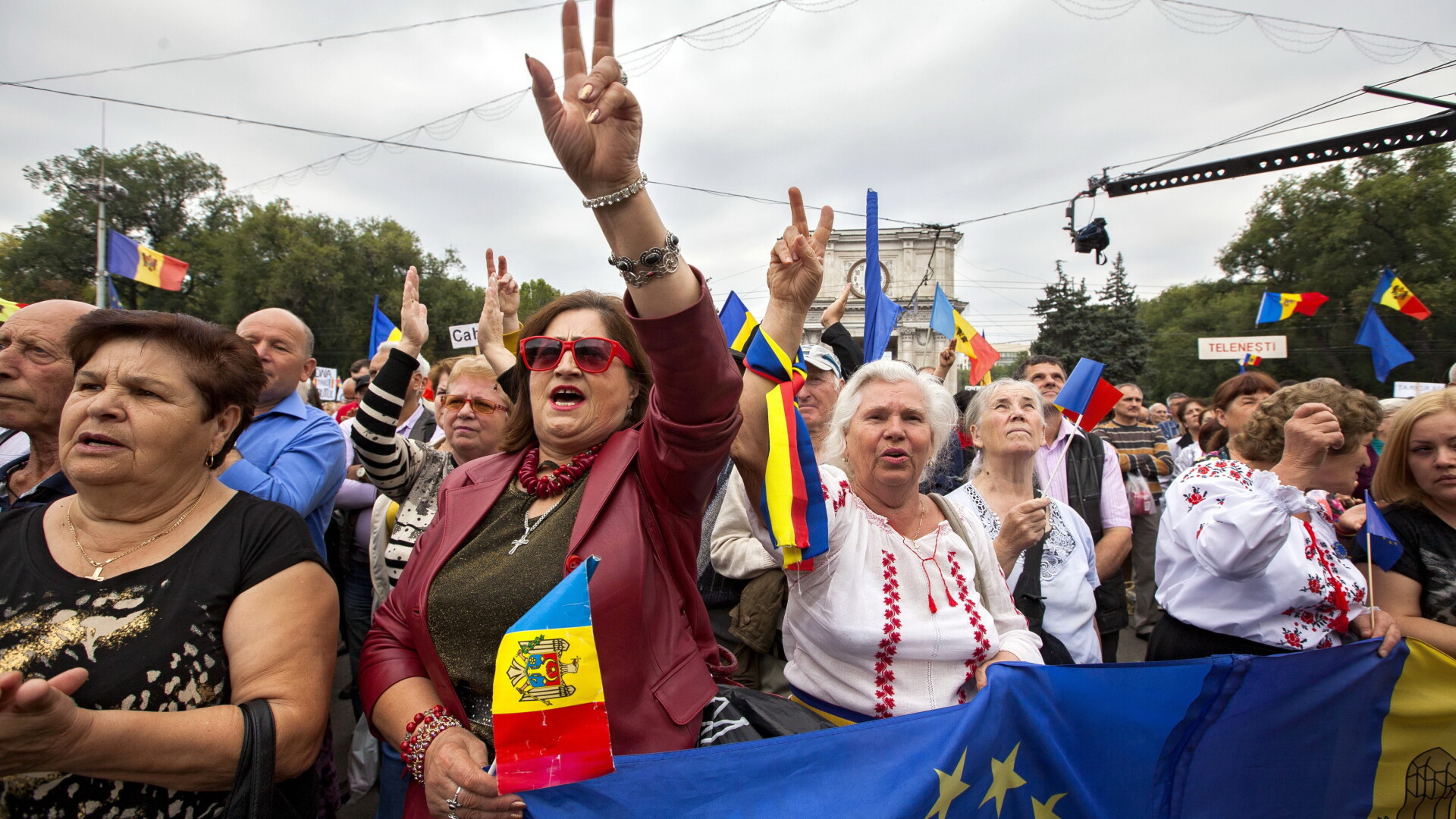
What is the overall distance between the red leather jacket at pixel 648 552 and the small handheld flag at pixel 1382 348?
11612 mm

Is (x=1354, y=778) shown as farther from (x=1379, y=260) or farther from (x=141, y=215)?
(x=141, y=215)

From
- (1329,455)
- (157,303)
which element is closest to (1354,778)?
(1329,455)

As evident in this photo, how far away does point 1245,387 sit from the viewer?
16.8ft

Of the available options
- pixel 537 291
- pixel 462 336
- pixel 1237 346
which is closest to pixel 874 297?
pixel 462 336

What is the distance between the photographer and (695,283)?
1.46 m

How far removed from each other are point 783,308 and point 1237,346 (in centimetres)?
2409

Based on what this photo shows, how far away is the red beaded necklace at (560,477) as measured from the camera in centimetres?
181

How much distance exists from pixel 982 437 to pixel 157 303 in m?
42.8

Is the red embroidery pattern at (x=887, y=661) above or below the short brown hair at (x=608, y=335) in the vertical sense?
below

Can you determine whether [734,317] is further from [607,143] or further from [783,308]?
[607,143]

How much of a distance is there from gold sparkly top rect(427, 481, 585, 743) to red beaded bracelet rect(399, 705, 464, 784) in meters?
0.05

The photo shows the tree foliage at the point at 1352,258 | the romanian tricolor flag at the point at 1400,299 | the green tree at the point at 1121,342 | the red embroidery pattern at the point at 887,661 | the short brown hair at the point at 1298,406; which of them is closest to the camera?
the red embroidery pattern at the point at 887,661

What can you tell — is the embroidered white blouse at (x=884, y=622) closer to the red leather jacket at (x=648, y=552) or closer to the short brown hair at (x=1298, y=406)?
the red leather jacket at (x=648, y=552)

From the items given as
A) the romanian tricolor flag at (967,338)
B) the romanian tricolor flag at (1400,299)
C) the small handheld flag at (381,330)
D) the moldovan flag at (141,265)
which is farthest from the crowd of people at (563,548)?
the moldovan flag at (141,265)
